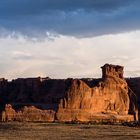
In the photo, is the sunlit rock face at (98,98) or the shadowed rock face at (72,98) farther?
the sunlit rock face at (98,98)

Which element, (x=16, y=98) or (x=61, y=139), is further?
(x=16, y=98)

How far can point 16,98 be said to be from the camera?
98.8 metres

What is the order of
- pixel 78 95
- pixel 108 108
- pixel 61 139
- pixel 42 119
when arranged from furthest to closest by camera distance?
1. pixel 108 108
2. pixel 78 95
3. pixel 42 119
4. pixel 61 139

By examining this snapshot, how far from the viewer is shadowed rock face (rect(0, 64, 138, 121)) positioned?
78.9m

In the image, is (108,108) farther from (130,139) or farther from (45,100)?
(130,139)

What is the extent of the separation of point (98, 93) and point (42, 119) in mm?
15309

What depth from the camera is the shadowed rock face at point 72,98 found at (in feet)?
259

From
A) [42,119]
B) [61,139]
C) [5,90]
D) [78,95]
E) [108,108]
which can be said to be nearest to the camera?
[61,139]

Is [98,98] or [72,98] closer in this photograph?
[72,98]

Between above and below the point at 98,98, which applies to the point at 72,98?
below

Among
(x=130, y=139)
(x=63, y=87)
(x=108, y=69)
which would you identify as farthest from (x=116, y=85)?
(x=130, y=139)

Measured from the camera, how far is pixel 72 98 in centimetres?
8238

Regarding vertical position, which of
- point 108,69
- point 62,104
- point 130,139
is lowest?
point 130,139

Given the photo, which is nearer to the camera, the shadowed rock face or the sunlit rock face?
the shadowed rock face
